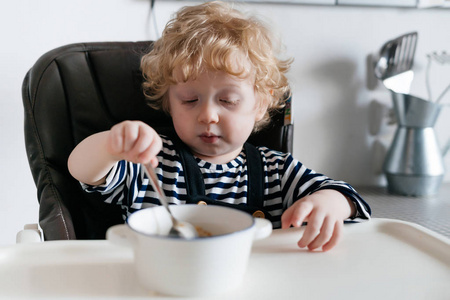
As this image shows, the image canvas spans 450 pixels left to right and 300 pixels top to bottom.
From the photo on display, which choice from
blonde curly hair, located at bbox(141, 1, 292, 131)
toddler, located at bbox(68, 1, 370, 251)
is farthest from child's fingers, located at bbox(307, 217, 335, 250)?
blonde curly hair, located at bbox(141, 1, 292, 131)

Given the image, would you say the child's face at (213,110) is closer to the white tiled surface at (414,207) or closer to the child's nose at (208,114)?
the child's nose at (208,114)

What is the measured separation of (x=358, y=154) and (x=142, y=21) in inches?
41.4

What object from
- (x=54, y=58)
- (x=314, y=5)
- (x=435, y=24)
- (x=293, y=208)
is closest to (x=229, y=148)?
(x=293, y=208)

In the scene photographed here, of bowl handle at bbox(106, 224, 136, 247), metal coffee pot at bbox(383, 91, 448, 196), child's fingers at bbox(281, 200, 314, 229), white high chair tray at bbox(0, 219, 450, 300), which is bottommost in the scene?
metal coffee pot at bbox(383, 91, 448, 196)

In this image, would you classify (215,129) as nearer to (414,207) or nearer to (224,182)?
(224,182)

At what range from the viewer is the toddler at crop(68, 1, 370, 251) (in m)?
0.86

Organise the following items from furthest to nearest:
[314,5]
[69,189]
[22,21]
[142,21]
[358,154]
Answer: [358,154]
[314,5]
[142,21]
[22,21]
[69,189]

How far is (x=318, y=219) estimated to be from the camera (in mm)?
639

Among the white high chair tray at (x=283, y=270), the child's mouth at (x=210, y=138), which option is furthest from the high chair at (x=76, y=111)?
the white high chair tray at (x=283, y=270)

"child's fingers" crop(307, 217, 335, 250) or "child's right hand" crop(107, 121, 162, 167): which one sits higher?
"child's right hand" crop(107, 121, 162, 167)

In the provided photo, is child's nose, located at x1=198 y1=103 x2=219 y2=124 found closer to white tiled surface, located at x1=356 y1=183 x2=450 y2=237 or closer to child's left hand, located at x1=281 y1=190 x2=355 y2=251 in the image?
child's left hand, located at x1=281 y1=190 x2=355 y2=251

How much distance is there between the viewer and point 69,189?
89 centimetres

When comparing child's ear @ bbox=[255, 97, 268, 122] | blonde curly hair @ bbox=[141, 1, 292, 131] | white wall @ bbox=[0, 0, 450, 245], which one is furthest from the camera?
white wall @ bbox=[0, 0, 450, 245]

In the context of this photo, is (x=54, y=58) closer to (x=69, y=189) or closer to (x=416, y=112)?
(x=69, y=189)
